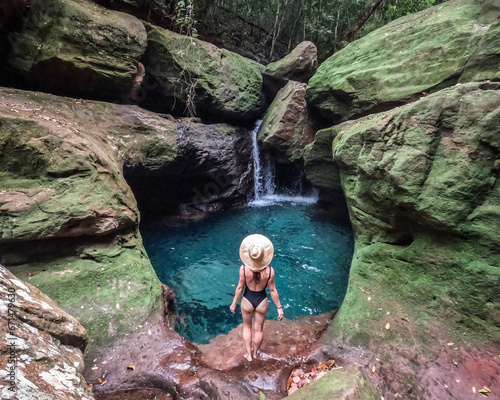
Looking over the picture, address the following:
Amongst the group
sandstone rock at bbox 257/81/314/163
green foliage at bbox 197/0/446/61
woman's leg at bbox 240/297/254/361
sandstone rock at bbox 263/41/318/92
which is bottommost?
woman's leg at bbox 240/297/254/361

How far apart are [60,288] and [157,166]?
5.18m

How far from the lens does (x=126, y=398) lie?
3.04 meters

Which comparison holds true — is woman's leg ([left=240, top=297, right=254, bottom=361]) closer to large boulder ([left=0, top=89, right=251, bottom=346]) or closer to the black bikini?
the black bikini

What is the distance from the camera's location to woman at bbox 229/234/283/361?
3.20 metres

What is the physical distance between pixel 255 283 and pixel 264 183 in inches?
385

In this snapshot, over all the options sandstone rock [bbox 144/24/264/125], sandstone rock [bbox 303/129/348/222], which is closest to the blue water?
sandstone rock [bbox 303/129/348/222]

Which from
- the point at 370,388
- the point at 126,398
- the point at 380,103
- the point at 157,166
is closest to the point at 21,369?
the point at 126,398

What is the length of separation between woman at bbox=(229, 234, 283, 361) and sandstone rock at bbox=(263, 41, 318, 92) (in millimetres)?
10386

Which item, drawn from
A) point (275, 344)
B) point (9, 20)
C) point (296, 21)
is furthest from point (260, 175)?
point (296, 21)

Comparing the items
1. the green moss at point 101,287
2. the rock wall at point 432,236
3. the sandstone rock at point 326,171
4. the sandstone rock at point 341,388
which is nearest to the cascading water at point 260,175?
the sandstone rock at point 326,171

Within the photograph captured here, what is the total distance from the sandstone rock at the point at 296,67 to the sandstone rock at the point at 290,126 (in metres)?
0.58

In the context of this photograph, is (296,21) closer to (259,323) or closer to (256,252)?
(256,252)

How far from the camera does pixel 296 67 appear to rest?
452 inches
